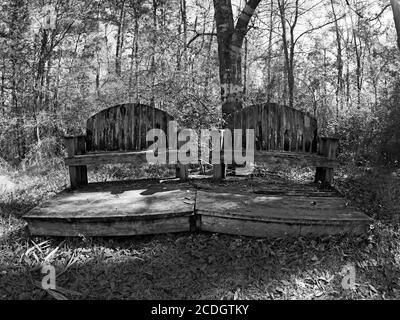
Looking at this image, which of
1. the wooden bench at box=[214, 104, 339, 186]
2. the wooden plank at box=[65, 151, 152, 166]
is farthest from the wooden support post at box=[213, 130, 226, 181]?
the wooden plank at box=[65, 151, 152, 166]

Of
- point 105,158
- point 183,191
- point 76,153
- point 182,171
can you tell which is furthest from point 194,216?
point 76,153

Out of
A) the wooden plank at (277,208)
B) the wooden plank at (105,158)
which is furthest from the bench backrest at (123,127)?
the wooden plank at (277,208)

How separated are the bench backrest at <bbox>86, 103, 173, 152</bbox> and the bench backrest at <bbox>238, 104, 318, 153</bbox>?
1076 mm

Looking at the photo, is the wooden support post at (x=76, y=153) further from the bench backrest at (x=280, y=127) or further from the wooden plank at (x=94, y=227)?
the bench backrest at (x=280, y=127)

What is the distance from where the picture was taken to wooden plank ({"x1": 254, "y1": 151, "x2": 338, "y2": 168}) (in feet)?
12.8

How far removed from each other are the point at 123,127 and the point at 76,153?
660mm

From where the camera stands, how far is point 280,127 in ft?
13.9

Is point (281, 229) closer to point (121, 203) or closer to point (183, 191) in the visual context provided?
point (183, 191)

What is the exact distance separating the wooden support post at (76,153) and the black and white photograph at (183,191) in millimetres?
13

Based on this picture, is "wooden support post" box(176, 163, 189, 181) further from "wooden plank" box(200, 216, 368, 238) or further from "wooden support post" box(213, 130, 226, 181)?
"wooden plank" box(200, 216, 368, 238)

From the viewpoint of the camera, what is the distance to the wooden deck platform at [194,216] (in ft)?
9.28

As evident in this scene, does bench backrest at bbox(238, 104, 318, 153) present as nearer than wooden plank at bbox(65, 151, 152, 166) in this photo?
No

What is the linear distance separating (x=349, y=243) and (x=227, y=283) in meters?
1.17
